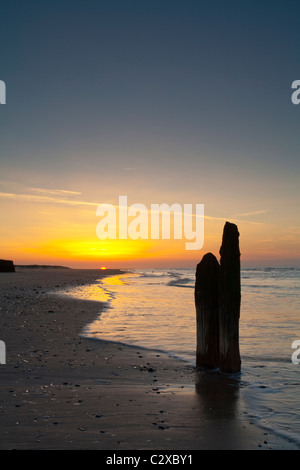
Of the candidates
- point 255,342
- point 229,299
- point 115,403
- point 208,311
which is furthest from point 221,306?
point 255,342

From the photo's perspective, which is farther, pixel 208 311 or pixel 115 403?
pixel 208 311

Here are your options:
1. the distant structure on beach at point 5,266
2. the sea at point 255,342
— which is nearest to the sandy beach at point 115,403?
the sea at point 255,342

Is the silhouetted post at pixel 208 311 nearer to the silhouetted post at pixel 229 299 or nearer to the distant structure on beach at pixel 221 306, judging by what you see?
the distant structure on beach at pixel 221 306

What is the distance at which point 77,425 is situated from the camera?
15.9 ft

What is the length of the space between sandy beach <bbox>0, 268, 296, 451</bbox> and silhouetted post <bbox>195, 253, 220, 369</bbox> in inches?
17.7

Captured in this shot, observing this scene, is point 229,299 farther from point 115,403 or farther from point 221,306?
point 115,403

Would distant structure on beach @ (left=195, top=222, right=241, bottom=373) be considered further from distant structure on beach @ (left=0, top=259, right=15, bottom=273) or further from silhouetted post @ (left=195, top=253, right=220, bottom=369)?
distant structure on beach @ (left=0, top=259, right=15, bottom=273)

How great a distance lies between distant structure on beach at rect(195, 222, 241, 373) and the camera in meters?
7.50

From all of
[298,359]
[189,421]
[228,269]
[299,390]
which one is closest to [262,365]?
[298,359]

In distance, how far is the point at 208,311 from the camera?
795cm

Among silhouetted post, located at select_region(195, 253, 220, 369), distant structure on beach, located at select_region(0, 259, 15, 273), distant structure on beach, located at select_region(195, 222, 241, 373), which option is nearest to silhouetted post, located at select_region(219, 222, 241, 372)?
distant structure on beach, located at select_region(195, 222, 241, 373)

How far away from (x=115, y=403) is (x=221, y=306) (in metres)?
2.90

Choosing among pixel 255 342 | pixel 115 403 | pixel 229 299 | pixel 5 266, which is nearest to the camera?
pixel 115 403

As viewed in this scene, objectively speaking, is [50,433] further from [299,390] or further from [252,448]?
[299,390]
